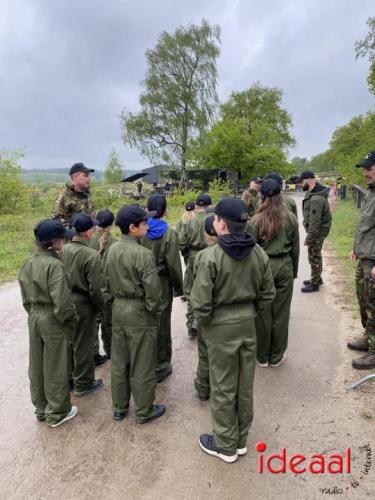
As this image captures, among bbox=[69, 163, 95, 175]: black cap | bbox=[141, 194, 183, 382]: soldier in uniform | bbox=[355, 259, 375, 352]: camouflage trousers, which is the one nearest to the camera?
bbox=[141, 194, 183, 382]: soldier in uniform

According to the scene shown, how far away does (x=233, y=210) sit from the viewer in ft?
8.37

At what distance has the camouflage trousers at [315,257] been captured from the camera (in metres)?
6.62

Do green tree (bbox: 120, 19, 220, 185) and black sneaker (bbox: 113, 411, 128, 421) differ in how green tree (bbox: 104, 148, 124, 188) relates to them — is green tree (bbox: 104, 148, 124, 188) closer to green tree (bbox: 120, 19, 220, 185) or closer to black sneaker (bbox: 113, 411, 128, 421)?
green tree (bbox: 120, 19, 220, 185)

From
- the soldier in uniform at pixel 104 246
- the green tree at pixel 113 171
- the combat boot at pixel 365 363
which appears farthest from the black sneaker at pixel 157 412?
the green tree at pixel 113 171

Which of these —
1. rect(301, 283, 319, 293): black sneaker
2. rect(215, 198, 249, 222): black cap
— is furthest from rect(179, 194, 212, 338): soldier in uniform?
rect(301, 283, 319, 293): black sneaker

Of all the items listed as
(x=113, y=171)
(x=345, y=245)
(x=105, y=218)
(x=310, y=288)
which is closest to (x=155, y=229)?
(x=105, y=218)

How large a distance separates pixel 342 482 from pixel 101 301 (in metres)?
2.60

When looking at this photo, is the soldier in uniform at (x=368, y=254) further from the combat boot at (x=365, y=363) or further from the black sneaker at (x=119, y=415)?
the black sneaker at (x=119, y=415)

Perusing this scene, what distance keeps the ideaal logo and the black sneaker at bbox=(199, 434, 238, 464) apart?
0.74 feet

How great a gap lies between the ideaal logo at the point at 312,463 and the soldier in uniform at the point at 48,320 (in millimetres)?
1823

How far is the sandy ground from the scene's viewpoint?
8.32ft

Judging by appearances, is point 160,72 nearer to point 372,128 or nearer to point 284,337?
point 372,128

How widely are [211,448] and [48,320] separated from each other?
1.74 metres

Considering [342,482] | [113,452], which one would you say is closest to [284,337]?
[342,482]
